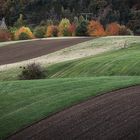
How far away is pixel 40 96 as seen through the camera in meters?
26.3

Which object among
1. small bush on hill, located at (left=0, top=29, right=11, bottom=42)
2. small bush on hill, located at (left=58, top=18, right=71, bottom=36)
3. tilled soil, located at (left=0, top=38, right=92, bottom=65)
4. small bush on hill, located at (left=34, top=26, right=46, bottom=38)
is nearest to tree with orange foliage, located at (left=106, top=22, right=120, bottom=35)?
small bush on hill, located at (left=58, top=18, right=71, bottom=36)

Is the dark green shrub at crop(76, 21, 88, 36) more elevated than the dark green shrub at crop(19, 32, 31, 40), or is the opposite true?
the dark green shrub at crop(76, 21, 88, 36)

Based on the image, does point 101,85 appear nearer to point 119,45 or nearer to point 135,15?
point 119,45

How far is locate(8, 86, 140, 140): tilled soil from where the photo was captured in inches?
672

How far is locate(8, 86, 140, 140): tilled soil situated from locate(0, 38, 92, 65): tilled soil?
113 feet

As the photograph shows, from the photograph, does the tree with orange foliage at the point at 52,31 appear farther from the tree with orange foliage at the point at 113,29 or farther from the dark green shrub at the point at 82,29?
the tree with orange foliage at the point at 113,29

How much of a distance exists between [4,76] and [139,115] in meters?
27.5

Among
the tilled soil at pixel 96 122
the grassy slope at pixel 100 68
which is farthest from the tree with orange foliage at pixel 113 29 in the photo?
the tilled soil at pixel 96 122

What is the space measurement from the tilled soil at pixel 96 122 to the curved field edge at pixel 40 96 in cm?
94

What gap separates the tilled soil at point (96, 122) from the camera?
1707cm

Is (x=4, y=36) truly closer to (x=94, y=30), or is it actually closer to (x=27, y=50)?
(x=94, y=30)

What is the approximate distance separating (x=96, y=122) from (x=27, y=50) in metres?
46.9

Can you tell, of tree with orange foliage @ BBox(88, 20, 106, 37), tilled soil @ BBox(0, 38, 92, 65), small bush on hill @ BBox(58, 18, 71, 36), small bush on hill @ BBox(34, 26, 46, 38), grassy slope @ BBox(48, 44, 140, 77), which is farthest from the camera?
small bush on hill @ BBox(34, 26, 46, 38)

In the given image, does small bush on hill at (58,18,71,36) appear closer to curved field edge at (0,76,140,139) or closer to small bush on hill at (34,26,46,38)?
small bush on hill at (34,26,46,38)
